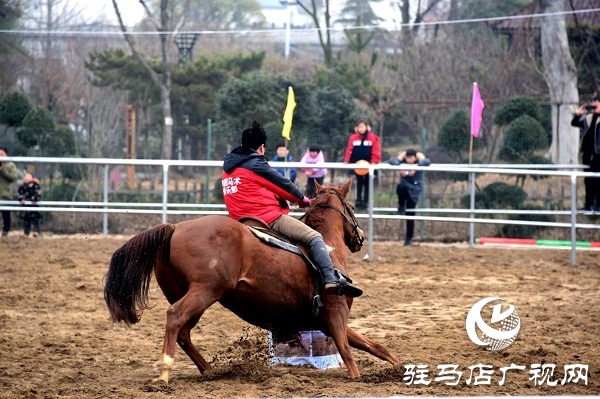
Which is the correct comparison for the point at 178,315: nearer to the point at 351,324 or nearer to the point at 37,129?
the point at 351,324

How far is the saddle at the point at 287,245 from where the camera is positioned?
741 centimetres

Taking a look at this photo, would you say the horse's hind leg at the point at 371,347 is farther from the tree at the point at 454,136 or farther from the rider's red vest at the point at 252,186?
the tree at the point at 454,136

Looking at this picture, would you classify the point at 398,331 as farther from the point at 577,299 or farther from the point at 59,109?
the point at 59,109

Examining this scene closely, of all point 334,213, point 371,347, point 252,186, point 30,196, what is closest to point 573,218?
point 334,213

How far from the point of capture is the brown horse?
273 inches

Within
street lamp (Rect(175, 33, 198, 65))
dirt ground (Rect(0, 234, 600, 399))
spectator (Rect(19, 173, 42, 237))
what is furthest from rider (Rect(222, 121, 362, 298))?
street lamp (Rect(175, 33, 198, 65))

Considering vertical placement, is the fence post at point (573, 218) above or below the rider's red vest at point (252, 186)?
below

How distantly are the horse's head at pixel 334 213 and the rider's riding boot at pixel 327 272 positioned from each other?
2.07ft

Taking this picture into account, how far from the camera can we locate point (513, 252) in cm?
1555

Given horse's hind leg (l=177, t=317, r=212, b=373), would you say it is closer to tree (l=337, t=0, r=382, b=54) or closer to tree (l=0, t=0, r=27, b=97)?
tree (l=0, t=0, r=27, b=97)

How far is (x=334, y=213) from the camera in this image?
8.37 m

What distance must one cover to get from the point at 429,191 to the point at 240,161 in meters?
11.4

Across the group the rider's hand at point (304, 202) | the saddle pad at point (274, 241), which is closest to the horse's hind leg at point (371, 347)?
the saddle pad at point (274, 241)

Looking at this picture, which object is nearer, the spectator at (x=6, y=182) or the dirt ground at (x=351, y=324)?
the dirt ground at (x=351, y=324)
